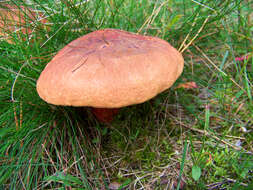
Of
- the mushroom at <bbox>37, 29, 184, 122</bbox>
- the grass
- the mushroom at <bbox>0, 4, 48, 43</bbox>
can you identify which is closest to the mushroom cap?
the mushroom at <bbox>37, 29, 184, 122</bbox>

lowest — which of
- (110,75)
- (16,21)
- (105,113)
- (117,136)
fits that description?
(117,136)

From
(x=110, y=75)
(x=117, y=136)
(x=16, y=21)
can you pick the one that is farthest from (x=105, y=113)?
(x=16, y=21)

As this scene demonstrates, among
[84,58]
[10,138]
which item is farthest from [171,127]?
[10,138]

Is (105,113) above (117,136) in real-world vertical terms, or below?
above

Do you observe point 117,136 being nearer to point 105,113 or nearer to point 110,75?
point 105,113

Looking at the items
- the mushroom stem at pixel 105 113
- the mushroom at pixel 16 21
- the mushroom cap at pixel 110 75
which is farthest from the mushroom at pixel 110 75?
the mushroom at pixel 16 21

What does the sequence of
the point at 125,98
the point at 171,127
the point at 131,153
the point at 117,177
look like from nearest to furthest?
the point at 125,98, the point at 117,177, the point at 131,153, the point at 171,127

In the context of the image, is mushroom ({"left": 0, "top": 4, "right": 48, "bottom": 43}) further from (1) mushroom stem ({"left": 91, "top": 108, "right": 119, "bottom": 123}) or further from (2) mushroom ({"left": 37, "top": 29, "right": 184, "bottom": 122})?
(1) mushroom stem ({"left": 91, "top": 108, "right": 119, "bottom": 123})

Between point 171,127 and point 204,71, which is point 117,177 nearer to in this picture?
point 171,127
